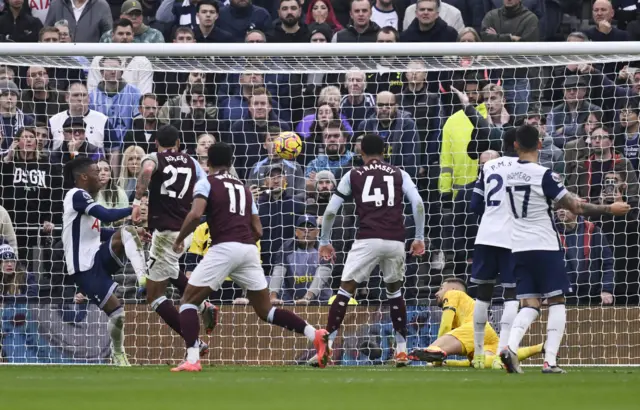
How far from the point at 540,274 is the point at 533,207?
2.11 feet

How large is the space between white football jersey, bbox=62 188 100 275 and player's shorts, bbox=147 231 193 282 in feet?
2.28

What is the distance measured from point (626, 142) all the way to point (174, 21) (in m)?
7.47

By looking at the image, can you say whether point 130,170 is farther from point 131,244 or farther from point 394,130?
point 394,130

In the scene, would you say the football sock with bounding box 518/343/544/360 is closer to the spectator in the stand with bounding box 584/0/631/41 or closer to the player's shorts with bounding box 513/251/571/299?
the player's shorts with bounding box 513/251/571/299

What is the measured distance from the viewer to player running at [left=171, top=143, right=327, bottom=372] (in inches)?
487

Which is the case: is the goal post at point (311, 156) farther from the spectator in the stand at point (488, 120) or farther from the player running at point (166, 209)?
the player running at point (166, 209)

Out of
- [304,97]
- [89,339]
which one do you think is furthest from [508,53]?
[89,339]

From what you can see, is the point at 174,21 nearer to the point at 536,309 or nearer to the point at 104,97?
the point at 104,97

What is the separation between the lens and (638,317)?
14711 mm

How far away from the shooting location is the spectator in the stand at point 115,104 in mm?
16234

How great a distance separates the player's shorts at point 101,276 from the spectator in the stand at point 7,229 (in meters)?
1.95

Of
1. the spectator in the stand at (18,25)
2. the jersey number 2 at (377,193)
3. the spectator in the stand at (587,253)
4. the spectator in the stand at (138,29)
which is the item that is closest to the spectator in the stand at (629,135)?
the spectator in the stand at (587,253)

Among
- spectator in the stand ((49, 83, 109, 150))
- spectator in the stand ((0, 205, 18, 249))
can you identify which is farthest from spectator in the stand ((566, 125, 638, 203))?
spectator in the stand ((0, 205, 18, 249))

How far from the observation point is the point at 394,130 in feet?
52.5
